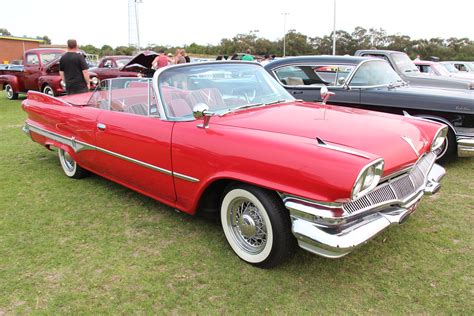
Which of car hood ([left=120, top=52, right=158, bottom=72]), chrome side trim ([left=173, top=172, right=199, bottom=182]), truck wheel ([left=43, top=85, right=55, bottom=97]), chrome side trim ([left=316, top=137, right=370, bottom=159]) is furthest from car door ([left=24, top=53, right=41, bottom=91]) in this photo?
chrome side trim ([left=316, top=137, right=370, bottom=159])

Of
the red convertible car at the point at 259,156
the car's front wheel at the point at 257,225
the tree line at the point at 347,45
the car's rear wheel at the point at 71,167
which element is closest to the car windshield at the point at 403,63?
the red convertible car at the point at 259,156

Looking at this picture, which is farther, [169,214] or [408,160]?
[169,214]

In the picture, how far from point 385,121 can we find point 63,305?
272 centimetres

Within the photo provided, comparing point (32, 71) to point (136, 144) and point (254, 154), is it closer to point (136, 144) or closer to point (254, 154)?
Result: point (136, 144)

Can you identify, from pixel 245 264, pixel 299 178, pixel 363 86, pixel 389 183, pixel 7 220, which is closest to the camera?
pixel 299 178

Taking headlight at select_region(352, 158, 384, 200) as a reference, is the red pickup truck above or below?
above

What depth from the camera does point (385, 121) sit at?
3.16 metres

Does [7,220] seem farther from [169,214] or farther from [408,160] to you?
[408,160]

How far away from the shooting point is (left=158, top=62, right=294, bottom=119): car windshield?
3289 mm

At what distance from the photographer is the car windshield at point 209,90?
329cm

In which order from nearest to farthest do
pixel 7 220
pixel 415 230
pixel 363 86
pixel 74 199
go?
pixel 415 230 → pixel 7 220 → pixel 74 199 → pixel 363 86

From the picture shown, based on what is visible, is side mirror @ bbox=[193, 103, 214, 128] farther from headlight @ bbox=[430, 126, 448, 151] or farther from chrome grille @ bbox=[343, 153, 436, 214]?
headlight @ bbox=[430, 126, 448, 151]

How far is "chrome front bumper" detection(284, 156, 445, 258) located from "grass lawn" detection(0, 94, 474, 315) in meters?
0.40

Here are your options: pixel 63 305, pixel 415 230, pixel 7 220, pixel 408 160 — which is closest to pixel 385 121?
pixel 408 160
